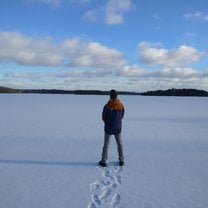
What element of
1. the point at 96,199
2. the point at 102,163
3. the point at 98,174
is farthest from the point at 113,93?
the point at 96,199

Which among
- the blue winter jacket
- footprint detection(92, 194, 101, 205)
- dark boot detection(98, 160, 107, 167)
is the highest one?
the blue winter jacket

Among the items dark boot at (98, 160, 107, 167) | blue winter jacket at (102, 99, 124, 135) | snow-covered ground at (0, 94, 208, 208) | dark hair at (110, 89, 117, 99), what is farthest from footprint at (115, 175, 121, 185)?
dark hair at (110, 89, 117, 99)

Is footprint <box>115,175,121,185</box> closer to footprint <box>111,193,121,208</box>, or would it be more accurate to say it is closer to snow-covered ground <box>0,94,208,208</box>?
snow-covered ground <box>0,94,208,208</box>

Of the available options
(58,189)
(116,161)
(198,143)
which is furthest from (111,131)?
(198,143)

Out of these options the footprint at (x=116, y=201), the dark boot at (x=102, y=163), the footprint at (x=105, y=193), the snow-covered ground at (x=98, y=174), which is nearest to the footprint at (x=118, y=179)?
the snow-covered ground at (x=98, y=174)

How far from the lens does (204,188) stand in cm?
474

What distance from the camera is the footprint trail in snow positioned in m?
4.08

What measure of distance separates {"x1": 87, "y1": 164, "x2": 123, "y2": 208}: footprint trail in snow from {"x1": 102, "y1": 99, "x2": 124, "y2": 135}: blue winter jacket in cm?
78

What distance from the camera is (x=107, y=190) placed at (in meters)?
4.56

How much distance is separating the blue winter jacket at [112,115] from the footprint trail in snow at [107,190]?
779 mm

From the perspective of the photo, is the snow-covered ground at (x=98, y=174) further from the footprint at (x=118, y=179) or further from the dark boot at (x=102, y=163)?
the dark boot at (x=102, y=163)

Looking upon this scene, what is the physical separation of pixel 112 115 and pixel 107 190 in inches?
66.5

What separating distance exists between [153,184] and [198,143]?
407 centimetres

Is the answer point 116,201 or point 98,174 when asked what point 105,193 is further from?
point 98,174
